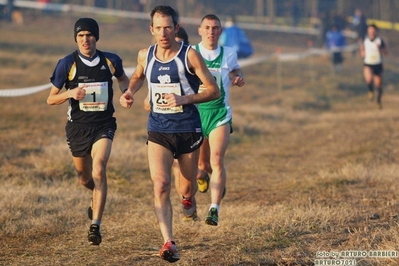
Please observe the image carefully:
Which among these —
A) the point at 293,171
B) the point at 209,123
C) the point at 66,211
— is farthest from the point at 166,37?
the point at 293,171

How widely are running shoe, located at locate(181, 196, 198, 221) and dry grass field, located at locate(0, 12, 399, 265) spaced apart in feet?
0.33

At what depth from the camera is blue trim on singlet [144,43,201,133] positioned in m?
6.88

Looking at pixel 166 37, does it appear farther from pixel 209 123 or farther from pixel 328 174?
pixel 328 174

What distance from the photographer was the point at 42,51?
28703 mm

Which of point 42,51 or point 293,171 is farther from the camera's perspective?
point 42,51

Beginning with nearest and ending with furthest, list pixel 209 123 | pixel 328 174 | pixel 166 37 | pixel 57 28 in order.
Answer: pixel 166 37
pixel 209 123
pixel 328 174
pixel 57 28

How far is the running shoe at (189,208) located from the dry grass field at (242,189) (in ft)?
0.33

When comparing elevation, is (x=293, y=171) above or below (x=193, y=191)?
below

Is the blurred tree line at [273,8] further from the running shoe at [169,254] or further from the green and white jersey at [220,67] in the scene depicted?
the running shoe at [169,254]

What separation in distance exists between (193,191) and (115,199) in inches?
103

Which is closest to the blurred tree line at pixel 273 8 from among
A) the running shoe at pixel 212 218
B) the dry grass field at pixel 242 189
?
the dry grass field at pixel 242 189

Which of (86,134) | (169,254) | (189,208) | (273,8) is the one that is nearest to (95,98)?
(86,134)

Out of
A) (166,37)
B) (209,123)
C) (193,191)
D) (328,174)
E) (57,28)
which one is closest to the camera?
(166,37)

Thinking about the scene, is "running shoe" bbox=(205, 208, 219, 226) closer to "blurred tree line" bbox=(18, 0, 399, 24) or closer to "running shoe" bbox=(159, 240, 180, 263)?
"running shoe" bbox=(159, 240, 180, 263)
